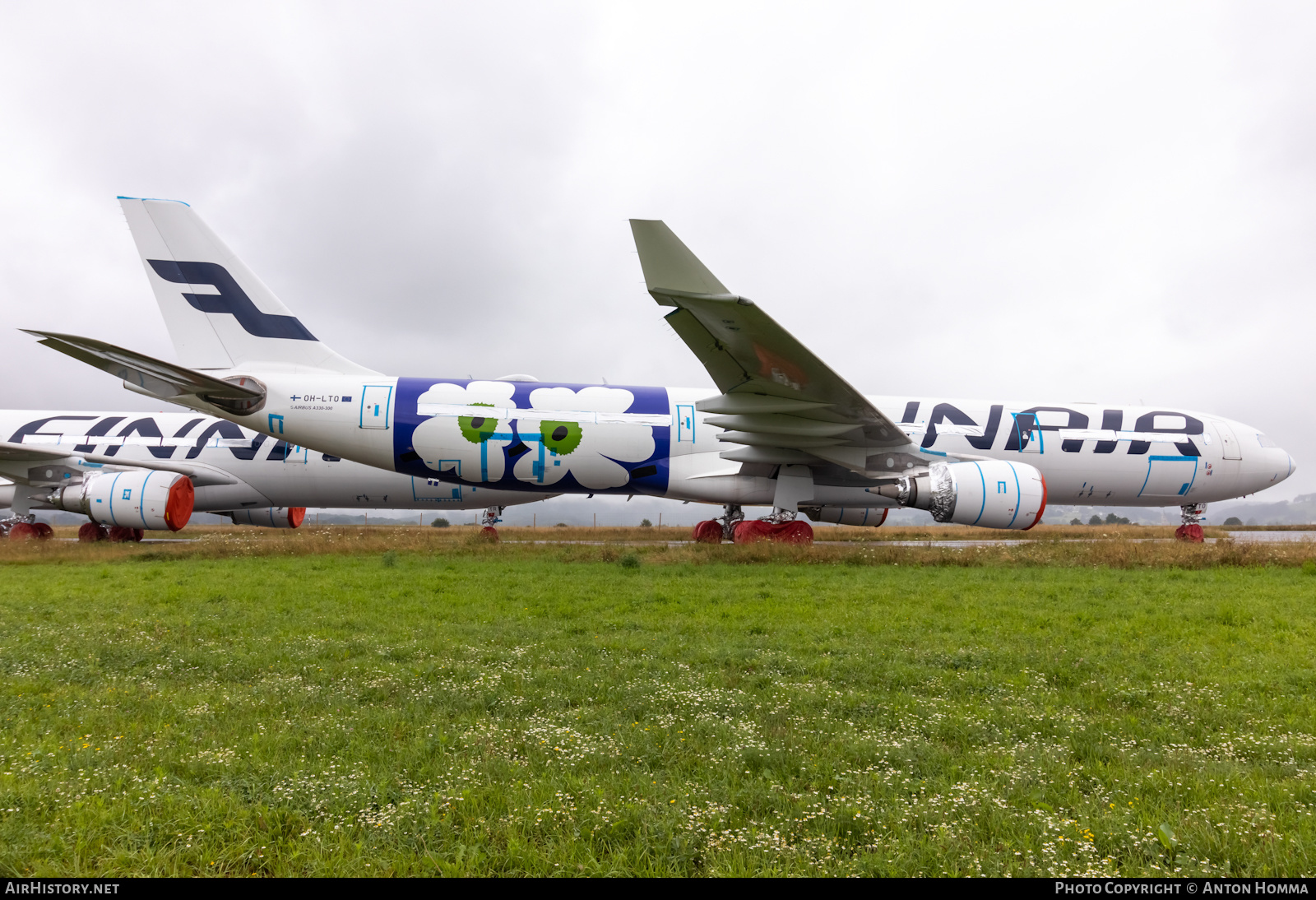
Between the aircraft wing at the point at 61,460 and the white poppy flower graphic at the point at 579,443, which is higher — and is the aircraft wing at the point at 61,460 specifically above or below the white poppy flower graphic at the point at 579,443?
below

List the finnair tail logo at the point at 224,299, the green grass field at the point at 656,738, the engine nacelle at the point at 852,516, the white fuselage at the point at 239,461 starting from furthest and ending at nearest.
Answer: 1. the white fuselage at the point at 239,461
2. the engine nacelle at the point at 852,516
3. the finnair tail logo at the point at 224,299
4. the green grass field at the point at 656,738

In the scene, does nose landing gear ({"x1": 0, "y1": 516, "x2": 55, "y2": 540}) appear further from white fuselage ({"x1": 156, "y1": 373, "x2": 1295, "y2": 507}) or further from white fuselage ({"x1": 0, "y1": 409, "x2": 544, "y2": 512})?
white fuselage ({"x1": 156, "y1": 373, "x2": 1295, "y2": 507})

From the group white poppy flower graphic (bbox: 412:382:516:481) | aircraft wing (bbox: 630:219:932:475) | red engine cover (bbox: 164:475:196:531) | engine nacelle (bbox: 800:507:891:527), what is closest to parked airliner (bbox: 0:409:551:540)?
red engine cover (bbox: 164:475:196:531)

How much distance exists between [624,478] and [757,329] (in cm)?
539

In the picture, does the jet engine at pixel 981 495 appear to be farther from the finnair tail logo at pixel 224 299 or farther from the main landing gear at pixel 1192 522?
the finnair tail logo at pixel 224 299

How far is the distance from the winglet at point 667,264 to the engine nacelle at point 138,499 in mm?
13538

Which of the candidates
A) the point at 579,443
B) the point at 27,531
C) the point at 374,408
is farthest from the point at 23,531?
the point at 579,443

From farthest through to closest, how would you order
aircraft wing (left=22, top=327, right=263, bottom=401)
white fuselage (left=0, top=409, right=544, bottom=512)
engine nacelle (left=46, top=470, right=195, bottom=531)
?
1. white fuselage (left=0, top=409, right=544, bottom=512)
2. engine nacelle (left=46, top=470, right=195, bottom=531)
3. aircraft wing (left=22, top=327, right=263, bottom=401)

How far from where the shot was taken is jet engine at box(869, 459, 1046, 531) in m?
12.3

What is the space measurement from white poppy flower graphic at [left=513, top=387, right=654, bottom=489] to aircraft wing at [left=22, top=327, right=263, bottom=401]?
5.96 meters

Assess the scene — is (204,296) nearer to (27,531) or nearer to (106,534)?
(27,531)

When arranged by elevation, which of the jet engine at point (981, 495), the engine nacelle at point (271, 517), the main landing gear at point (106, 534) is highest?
the jet engine at point (981, 495)

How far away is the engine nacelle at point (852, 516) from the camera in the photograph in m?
15.8

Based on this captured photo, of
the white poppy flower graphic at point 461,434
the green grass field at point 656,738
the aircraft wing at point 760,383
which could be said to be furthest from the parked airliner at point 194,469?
the green grass field at point 656,738
